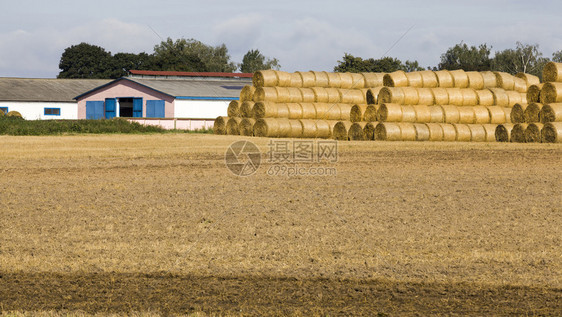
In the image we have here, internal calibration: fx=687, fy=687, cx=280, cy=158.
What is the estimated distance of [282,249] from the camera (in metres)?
9.34

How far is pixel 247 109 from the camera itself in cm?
3478

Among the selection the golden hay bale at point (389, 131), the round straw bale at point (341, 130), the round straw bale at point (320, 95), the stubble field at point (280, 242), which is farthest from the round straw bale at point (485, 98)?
the stubble field at point (280, 242)

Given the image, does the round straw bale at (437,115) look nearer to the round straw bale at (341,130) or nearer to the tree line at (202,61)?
the round straw bale at (341,130)

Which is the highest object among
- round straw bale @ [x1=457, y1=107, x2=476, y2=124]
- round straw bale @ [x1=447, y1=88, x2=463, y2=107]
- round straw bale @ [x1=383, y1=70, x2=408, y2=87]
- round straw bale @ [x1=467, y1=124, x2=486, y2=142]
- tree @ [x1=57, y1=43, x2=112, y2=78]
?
tree @ [x1=57, y1=43, x2=112, y2=78]

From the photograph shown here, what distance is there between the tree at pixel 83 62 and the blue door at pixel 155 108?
58.0 meters

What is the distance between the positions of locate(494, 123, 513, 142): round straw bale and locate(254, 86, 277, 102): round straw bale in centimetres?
1082

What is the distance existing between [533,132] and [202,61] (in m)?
88.5

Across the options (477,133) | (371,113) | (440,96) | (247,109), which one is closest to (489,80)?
(440,96)

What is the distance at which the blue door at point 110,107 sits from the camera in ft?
189

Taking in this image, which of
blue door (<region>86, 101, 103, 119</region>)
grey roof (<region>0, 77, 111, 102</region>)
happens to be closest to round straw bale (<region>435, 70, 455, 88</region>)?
blue door (<region>86, 101, 103, 119</region>)

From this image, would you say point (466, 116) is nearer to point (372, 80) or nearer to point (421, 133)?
point (421, 133)

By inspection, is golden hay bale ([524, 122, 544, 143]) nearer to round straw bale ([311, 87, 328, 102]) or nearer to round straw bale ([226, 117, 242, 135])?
round straw bale ([311, 87, 328, 102])

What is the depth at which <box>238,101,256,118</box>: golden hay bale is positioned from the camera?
113ft

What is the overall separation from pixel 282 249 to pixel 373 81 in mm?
27345
